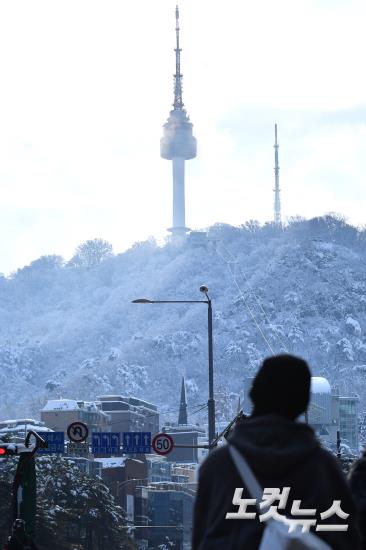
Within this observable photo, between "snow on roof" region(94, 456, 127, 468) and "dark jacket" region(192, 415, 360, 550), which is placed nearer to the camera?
"dark jacket" region(192, 415, 360, 550)

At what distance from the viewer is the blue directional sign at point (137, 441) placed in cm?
6638

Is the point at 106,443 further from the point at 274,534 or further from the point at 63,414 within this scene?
the point at 63,414

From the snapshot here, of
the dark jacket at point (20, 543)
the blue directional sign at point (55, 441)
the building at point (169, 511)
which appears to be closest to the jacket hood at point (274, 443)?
the dark jacket at point (20, 543)

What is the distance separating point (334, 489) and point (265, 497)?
0.98 ft

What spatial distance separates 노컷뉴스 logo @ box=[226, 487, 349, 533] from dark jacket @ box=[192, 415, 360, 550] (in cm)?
2

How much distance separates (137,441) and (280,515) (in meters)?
61.2

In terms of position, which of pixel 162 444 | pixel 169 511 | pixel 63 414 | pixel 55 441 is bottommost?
pixel 169 511

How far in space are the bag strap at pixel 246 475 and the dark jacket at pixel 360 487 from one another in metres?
0.89

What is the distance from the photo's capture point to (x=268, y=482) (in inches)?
225

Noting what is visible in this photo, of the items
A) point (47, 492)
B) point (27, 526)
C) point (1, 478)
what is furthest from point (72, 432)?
point (27, 526)

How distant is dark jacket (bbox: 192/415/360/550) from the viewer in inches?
222

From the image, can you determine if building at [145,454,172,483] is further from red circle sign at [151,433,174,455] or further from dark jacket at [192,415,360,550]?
dark jacket at [192,415,360,550]

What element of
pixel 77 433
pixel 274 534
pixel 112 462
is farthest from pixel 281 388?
pixel 112 462

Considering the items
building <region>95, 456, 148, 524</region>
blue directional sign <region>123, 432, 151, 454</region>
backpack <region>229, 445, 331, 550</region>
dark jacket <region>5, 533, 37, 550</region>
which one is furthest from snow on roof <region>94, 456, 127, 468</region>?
A: backpack <region>229, 445, 331, 550</region>
